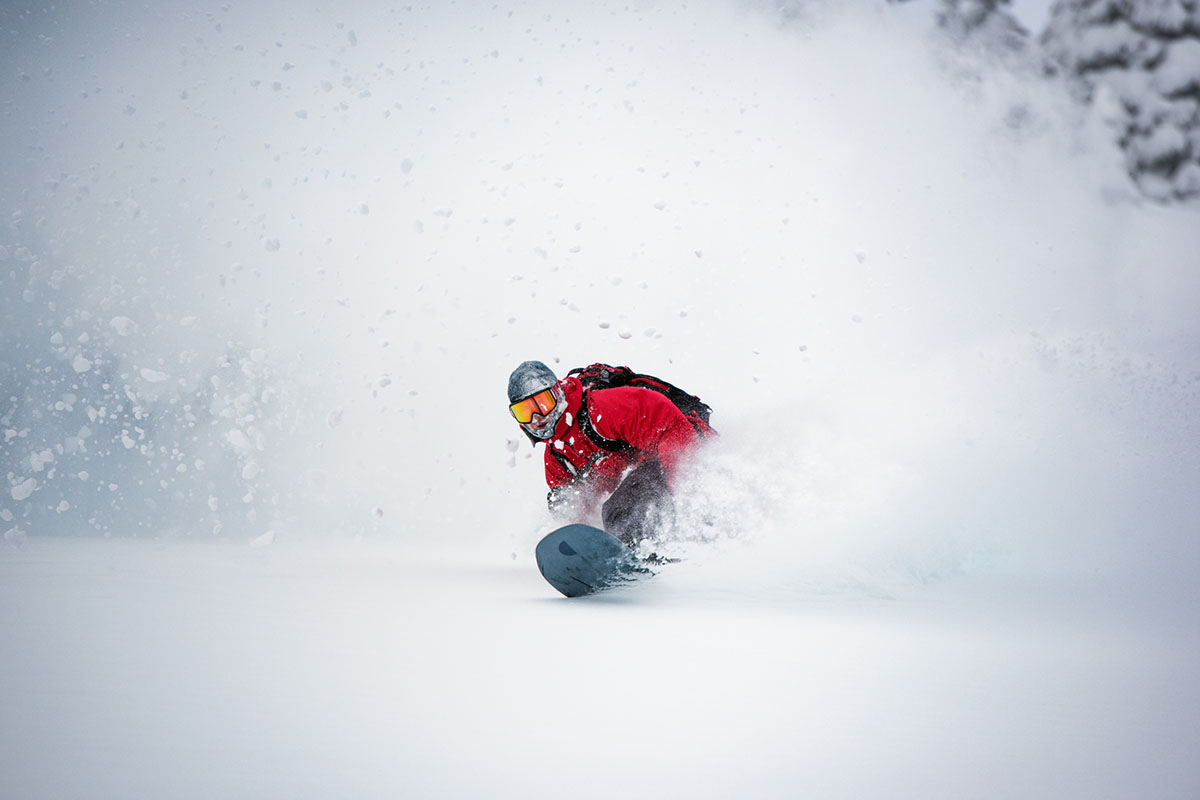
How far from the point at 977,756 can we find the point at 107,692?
151 centimetres

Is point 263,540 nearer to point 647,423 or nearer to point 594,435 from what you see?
point 594,435

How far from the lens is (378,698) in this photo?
1.38 m

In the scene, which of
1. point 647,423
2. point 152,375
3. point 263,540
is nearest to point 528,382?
point 647,423

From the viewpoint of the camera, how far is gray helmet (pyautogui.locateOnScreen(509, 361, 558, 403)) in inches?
110

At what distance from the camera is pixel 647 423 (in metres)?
2.84

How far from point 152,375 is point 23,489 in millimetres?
971

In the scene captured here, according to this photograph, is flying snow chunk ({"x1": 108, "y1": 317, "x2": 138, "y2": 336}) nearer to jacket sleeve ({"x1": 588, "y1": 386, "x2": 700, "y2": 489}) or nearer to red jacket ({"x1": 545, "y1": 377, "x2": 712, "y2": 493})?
red jacket ({"x1": 545, "y1": 377, "x2": 712, "y2": 493})

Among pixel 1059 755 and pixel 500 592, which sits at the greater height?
pixel 500 592

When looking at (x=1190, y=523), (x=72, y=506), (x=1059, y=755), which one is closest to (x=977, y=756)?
(x=1059, y=755)

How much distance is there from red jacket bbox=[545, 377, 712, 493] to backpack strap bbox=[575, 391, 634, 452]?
1 cm

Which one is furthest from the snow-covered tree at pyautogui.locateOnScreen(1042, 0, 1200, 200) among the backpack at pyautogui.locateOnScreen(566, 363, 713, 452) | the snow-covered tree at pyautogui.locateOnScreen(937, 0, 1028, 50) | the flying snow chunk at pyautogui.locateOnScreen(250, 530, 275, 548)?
the flying snow chunk at pyautogui.locateOnScreen(250, 530, 275, 548)

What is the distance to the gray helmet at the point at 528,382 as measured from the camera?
279cm

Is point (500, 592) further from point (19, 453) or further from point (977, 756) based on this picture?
point (19, 453)

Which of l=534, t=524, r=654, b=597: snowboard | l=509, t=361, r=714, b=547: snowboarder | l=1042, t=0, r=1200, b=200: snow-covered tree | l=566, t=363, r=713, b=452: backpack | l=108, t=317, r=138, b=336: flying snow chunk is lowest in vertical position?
l=534, t=524, r=654, b=597: snowboard
